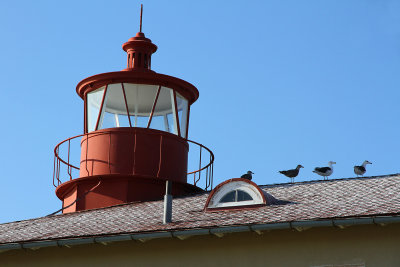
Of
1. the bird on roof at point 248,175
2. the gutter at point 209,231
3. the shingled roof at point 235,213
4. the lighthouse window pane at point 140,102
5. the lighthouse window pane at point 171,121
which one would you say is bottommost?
the gutter at point 209,231

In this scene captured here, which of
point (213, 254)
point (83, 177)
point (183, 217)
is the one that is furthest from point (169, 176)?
point (213, 254)

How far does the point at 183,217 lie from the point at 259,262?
2.29 metres

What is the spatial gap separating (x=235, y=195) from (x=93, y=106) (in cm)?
624

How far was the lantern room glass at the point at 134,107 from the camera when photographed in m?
21.8

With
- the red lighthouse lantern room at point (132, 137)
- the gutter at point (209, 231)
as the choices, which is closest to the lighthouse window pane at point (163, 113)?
the red lighthouse lantern room at point (132, 137)

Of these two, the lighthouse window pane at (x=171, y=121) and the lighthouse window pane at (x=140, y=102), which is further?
the lighthouse window pane at (x=171, y=121)

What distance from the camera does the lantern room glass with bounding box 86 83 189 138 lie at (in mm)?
21828

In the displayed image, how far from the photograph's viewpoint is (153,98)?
21969 mm

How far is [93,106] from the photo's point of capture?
22125 millimetres

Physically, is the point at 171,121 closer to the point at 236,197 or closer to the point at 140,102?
the point at 140,102

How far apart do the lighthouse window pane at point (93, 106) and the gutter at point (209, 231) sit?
5924mm

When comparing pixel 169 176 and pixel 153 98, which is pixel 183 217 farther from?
pixel 153 98

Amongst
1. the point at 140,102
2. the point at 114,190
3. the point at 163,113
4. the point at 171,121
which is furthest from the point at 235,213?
the point at 140,102

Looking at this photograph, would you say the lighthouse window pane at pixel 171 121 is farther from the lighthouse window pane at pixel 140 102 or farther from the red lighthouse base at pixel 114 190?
the red lighthouse base at pixel 114 190
